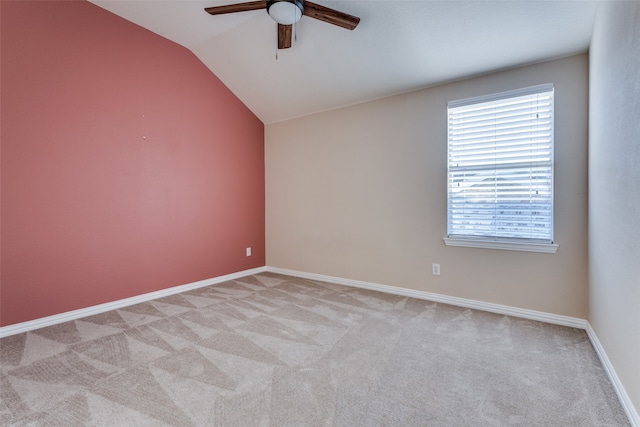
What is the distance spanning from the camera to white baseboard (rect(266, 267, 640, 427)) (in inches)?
63.1

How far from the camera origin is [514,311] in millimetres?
2889

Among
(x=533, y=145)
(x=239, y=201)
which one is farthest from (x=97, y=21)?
(x=533, y=145)

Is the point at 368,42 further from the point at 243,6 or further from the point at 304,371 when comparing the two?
the point at 304,371

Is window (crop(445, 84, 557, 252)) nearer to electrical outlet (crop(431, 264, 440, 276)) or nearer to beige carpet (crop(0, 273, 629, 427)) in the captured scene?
electrical outlet (crop(431, 264, 440, 276))

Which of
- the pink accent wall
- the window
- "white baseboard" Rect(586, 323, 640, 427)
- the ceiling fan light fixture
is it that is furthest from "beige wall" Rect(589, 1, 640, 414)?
the pink accent wall

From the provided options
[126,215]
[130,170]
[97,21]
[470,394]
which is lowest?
[470,394]

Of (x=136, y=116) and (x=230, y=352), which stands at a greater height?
(x=136, y=116)

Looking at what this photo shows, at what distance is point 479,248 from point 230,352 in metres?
2.50

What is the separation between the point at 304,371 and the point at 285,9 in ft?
8.22

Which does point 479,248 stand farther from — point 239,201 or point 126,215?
point 126,215

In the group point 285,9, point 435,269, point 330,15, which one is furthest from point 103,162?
point 435,269

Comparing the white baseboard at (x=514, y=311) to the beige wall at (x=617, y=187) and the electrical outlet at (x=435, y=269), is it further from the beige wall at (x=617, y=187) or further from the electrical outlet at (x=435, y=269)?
the electrical outlet at (x=435, y=269)

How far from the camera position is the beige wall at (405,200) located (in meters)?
2.64

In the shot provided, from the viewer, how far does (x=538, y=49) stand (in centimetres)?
258
